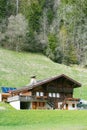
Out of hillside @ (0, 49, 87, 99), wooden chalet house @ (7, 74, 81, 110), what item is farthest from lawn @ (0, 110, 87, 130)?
hillside @ (0, 49, 87, 99)

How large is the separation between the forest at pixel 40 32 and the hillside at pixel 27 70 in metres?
4.59

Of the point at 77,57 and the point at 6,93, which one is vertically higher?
the point at 77,57

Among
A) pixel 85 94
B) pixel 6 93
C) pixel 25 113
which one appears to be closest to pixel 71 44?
pixel 85 94

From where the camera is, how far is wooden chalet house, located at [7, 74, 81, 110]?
54969mm

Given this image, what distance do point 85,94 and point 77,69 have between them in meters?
19.1

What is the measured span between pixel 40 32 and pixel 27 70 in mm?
24104

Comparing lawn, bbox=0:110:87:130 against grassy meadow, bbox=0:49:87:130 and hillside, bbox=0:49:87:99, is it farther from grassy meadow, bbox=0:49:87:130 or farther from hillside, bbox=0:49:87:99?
hillside, bbox=0:49:87:99

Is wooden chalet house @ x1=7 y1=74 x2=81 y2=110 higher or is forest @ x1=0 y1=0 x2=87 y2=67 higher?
forest @ x1=0 y1=0 x2=87 y2=67

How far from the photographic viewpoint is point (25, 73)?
77.0 metres

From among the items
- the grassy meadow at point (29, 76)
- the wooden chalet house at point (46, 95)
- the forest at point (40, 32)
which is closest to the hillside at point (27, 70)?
the grassy meadow at point (29, 76)

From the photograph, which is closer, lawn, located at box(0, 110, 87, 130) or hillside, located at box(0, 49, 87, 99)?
lawn, located at box(0, 110, 87, 130)

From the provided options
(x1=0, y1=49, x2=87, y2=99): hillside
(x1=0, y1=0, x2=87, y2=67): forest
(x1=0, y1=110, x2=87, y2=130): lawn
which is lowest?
(x1=0, y1=110, x2=87, y2=130): lawn

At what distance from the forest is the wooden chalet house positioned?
29257 millimetres

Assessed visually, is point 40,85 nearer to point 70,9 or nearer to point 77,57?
point 70,9
